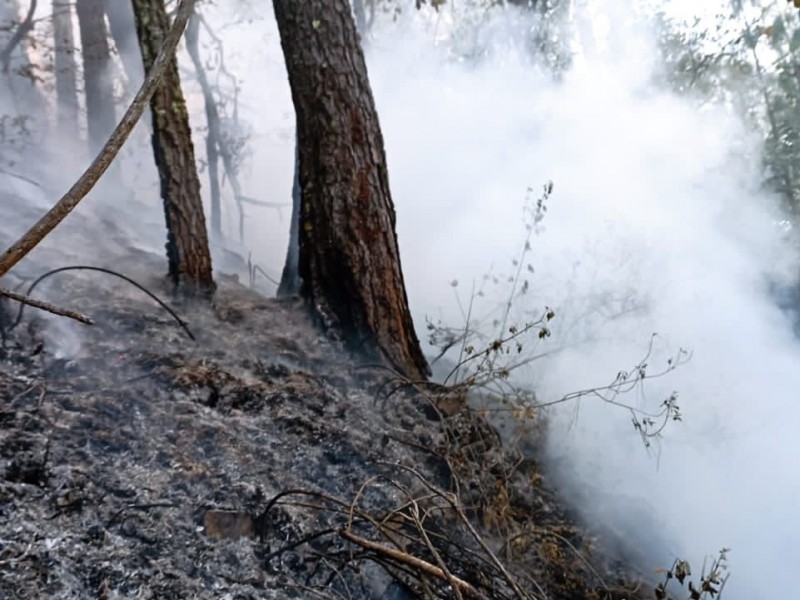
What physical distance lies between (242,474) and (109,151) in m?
1.67

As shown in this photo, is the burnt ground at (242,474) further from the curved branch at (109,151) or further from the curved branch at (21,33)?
the curved branch at (21,33)

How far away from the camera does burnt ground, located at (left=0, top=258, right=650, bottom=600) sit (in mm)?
2021

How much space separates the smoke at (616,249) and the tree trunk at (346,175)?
144 cm

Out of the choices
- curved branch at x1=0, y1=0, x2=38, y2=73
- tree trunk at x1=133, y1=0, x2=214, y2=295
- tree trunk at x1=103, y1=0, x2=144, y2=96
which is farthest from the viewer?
tree trunk at x1=103, y1=0, x2=144, y2=96

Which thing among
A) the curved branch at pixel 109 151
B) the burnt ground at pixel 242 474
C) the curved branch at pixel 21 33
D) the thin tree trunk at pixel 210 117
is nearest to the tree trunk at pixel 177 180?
the burnt ground at pixel 242 474

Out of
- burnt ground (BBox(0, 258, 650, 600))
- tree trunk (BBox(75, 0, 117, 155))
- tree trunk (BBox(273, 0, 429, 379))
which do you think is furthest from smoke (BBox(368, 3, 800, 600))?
tree trunk (BBox(75, 0, 117, 155))

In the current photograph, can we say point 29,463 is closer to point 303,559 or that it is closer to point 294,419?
point 303,559

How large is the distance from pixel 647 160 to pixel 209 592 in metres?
6.32

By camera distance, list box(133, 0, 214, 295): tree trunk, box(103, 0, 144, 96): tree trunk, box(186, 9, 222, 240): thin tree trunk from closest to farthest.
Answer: box(133, 0, 214, 295): tree trunk → box(103, 0, 144, 96): tree trunk → box(186, 9, 222, 240): thin tree trunk

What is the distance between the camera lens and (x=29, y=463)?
86.3 inches

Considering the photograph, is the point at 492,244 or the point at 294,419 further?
the point at 492,244

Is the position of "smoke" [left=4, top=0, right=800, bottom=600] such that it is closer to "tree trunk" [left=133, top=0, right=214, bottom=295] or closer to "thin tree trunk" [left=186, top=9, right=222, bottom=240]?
"thin tree trunk" [left=186, top=9, right=222, bottom=240]

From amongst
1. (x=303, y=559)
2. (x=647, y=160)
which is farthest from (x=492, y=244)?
(x=303, y=559)

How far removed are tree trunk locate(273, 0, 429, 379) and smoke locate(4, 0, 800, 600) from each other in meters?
1.44
